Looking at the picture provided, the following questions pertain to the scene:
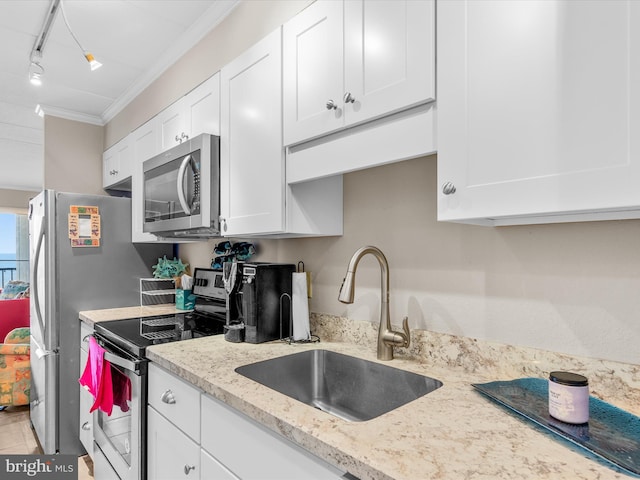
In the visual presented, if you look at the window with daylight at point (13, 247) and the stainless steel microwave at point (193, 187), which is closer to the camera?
the stainless steel microwave at point (193, 187)

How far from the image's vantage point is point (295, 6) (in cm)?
179

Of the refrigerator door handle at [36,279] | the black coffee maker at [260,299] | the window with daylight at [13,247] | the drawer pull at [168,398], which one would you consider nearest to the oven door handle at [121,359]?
the drawer pull at [168,398]

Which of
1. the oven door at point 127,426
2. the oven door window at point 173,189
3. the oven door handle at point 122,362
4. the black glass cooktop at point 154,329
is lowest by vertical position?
the oven door at point 127,426

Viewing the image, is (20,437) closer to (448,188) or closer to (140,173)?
(140,173)

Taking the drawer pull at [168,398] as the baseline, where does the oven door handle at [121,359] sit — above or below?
above

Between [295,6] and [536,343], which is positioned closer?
[536,343]

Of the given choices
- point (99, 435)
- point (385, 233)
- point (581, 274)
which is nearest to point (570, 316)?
point (581, 274)

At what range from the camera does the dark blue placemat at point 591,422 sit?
0.73 m

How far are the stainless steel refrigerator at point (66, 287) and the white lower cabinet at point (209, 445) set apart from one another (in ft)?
4.38

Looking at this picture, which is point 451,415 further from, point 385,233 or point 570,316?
point 385,233

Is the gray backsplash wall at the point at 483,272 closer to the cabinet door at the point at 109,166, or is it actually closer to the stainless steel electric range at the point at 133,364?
the stainless steel electric range at the point at 133,364

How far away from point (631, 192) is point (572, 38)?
0.34m

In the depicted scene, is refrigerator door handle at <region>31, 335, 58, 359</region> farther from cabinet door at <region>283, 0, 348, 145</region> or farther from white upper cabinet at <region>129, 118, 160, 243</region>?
cabinet door at <region>283, 0, 348, 145</region>

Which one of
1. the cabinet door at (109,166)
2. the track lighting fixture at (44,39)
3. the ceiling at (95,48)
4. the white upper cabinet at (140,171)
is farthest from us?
the cabinet door at (109,166)
